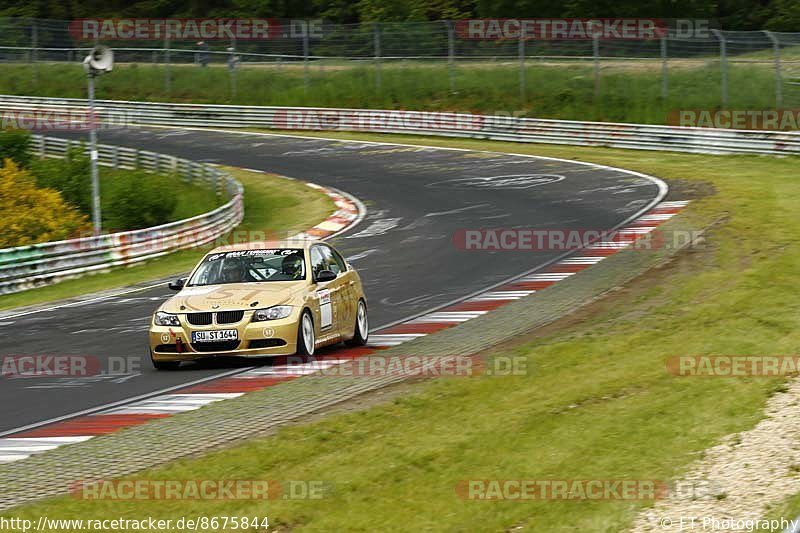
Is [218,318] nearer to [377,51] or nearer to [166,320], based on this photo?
[166,320]

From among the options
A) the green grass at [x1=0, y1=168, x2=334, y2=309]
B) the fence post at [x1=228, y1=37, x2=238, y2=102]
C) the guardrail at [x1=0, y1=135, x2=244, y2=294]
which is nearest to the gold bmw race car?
the green grass at [x1=0, y1=168, x2=334, y2=309]

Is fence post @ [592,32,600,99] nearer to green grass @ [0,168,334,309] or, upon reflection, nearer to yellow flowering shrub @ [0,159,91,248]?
green grass @ [0,168,334,309]

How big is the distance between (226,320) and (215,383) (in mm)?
819

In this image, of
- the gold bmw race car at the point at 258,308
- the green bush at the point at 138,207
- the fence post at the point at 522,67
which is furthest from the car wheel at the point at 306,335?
the fence post at the point at 522,67

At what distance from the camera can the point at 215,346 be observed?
12344mm

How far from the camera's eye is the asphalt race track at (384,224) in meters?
12.4

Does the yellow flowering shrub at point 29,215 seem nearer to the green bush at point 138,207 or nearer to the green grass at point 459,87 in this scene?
the green bush at point 138,207

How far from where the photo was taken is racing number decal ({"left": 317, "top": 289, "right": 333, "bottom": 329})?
1298 cm

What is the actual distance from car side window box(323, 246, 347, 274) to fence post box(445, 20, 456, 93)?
30.8 meters

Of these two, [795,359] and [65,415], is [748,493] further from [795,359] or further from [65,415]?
[65,415]

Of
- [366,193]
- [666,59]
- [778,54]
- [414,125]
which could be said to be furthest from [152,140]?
[778,54]

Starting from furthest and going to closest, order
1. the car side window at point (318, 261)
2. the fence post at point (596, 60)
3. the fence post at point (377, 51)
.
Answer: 1. the fence post at point (377, 51)
2. the fence post at point (596, 60)
3. the car side window at point (318, 261)

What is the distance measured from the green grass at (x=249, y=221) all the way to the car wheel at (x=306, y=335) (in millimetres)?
8459

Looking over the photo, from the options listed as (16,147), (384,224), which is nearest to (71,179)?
(16,147)
